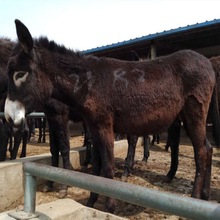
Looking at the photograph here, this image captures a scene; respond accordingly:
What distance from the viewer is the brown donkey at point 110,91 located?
3.26 m

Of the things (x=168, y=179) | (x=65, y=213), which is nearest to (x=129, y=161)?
(x=168, y=179)

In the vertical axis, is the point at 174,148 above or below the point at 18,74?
below

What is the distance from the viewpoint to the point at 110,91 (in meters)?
3.34

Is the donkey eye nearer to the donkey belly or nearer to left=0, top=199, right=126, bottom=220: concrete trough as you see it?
the donkey belly

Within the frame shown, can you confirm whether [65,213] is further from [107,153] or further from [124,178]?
[124,178]

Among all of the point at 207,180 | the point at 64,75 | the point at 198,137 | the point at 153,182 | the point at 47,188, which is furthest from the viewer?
the point at 153,182

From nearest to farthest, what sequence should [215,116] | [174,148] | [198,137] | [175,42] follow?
[198,137], [215,116], [174,148], [175,42]

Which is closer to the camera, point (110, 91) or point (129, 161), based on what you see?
point (110, 91)

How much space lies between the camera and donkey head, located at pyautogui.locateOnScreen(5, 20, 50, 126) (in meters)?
3.18

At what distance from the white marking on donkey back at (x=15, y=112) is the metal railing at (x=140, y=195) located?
1173mm

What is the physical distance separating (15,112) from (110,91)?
1029 millimetres

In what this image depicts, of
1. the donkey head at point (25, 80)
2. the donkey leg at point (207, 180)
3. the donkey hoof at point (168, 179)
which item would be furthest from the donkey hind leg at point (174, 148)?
the donkey head at point (25, 80)

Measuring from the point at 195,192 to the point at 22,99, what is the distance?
226 cm

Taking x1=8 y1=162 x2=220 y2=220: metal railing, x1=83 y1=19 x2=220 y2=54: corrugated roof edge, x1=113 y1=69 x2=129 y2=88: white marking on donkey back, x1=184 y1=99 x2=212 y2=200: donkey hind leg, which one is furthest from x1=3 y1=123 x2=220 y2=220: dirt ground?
x1=83 y1=19 x2=220 y2=54: corrugated roof edge
